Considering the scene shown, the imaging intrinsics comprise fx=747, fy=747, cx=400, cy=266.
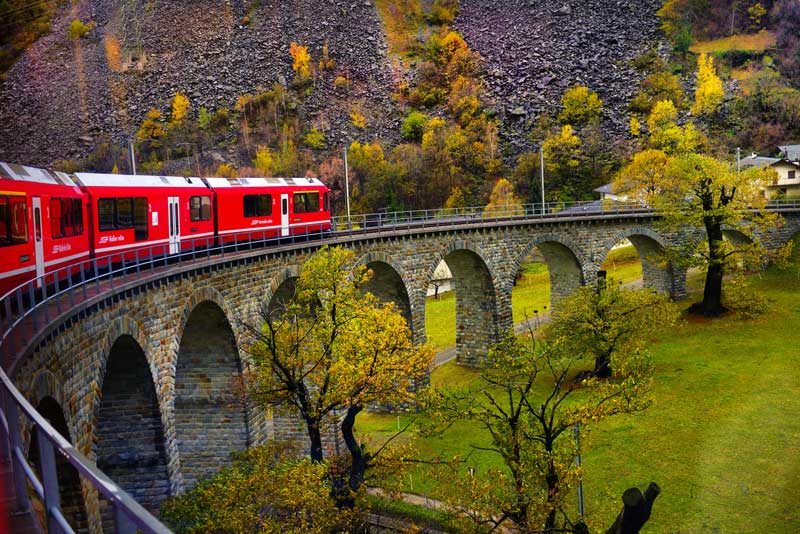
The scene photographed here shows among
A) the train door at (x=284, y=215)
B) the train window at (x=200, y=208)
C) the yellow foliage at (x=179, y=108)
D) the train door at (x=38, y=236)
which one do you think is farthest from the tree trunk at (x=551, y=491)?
the yellow foliage at (x=179, y=108)

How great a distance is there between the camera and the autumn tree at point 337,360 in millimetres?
22969

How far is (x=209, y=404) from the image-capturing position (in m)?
28.3

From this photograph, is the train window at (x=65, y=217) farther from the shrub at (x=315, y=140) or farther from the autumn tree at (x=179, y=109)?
the autumn tree at (x=179, y=109)

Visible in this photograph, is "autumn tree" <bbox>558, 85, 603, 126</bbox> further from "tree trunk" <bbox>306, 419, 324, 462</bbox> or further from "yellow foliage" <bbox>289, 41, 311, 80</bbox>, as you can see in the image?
"tree trunk" <bbox>306, 419, 324, 462</bbox>

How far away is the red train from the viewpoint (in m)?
17.1

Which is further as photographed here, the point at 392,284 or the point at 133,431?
the point at 392,284

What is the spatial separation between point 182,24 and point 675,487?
138 metres

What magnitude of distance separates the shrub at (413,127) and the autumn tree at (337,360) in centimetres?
9312

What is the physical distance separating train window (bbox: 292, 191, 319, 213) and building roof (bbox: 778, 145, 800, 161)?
66.7 metres

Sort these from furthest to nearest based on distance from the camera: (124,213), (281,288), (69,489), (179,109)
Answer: (179,109)
(281,288)
(124,213)
(69,489)

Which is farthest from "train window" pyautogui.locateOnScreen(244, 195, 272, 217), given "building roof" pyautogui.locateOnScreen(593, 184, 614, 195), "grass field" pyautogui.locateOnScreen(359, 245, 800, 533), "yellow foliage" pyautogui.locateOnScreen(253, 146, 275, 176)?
"yellow foliage" pyautogui.locateOnScreen(253, 146, 275, 176)

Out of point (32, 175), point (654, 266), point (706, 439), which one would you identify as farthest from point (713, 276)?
point (32, 175)

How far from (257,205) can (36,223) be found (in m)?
15.9

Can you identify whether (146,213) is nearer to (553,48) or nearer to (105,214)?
(105,214)
